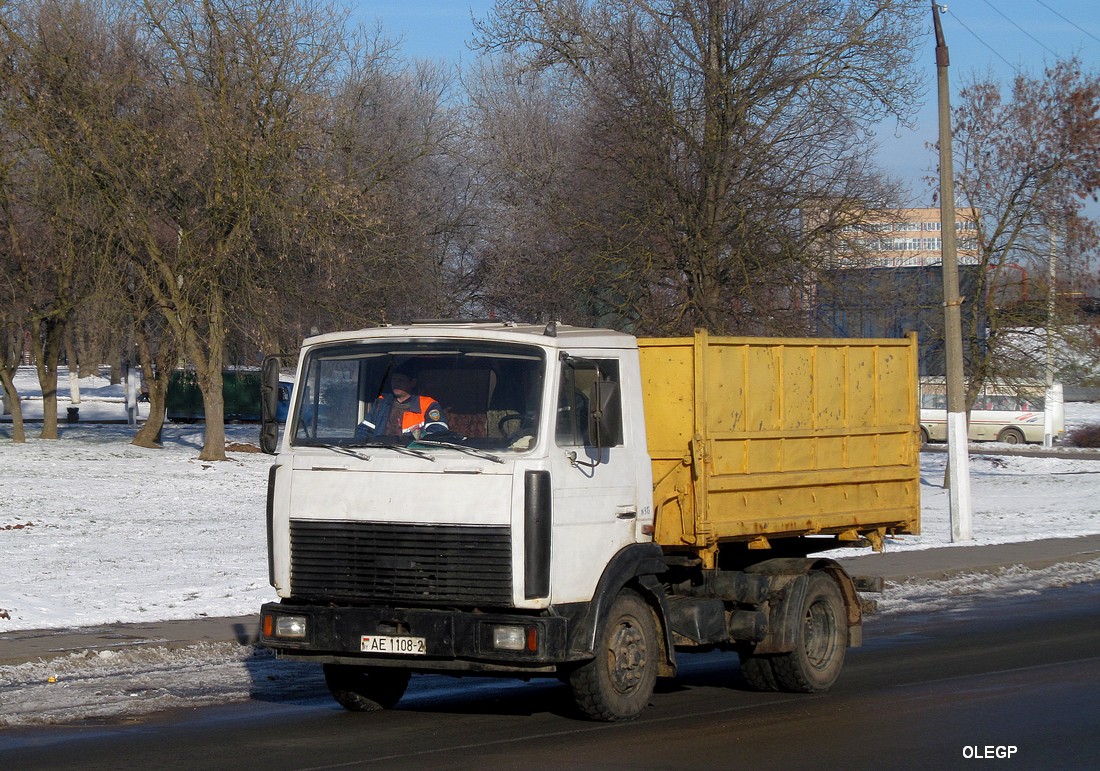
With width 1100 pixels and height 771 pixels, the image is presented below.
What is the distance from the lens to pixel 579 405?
7.95m

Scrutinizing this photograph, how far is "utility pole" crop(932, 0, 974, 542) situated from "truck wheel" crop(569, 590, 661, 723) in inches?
526

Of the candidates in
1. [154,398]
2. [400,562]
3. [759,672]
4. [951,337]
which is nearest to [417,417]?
[400,562]

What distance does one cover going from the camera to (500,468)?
7.51 meters

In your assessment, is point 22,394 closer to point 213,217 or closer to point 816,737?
point 213,217

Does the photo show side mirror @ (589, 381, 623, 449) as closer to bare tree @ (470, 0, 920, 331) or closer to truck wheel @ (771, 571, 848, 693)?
truck wheel @ (771, 571, 848, 693)

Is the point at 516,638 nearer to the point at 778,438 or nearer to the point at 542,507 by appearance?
the point at 542,507

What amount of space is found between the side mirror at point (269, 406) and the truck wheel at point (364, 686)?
1515mm

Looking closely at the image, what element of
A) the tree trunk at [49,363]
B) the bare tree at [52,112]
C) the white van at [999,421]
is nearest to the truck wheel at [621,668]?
A: the bare tree at [52,112]

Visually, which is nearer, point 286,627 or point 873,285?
point 286,627

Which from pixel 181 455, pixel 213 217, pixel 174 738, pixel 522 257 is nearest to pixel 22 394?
pixel 181 455

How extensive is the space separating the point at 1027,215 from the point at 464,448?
2783 cm

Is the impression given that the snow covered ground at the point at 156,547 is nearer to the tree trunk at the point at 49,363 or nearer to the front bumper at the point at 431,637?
the tree trunk at the point at 49,363

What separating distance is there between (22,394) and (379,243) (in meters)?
44.0

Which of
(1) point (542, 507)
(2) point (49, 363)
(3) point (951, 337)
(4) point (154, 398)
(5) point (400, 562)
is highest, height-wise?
(2) point (49, 363)
